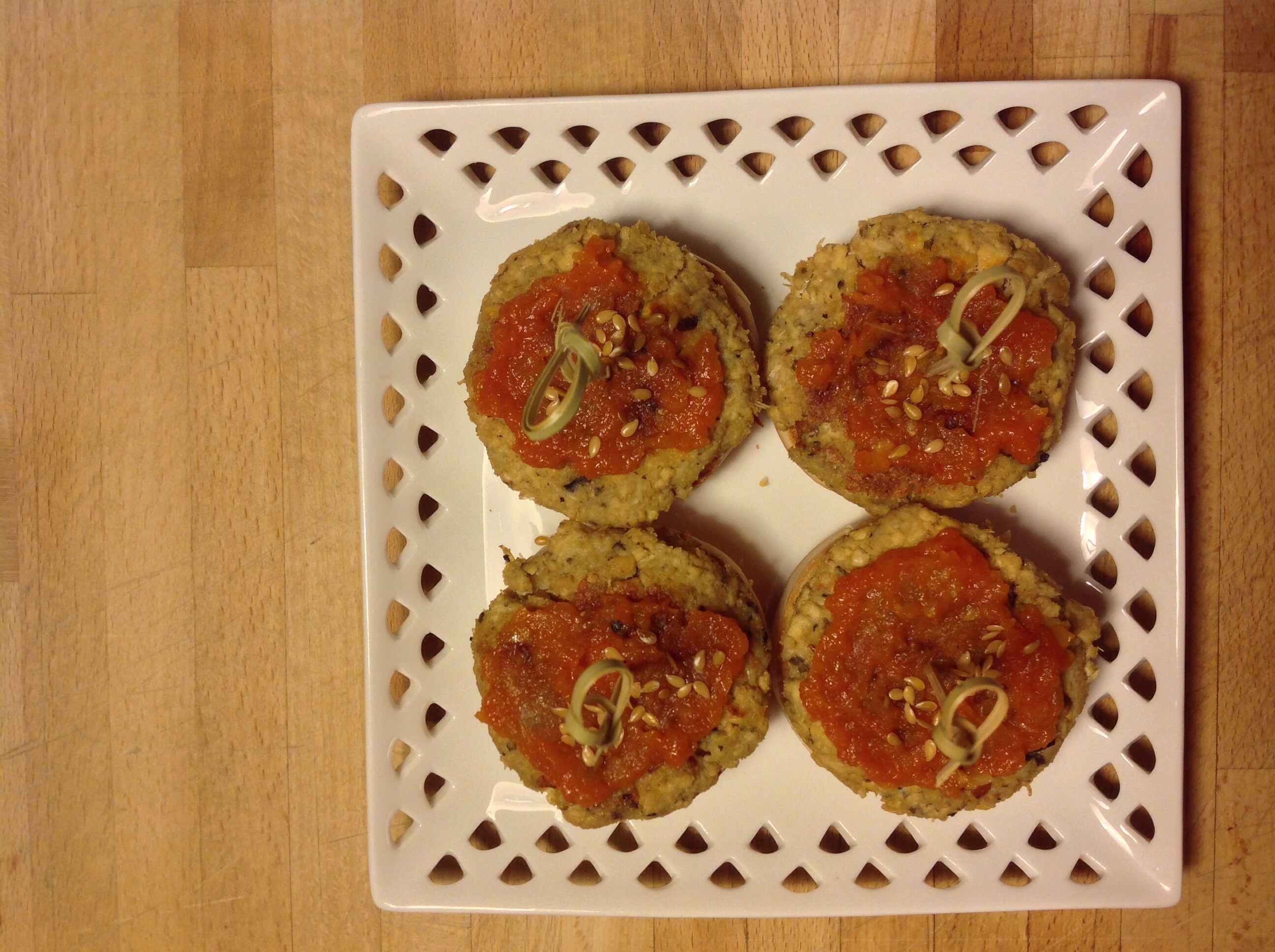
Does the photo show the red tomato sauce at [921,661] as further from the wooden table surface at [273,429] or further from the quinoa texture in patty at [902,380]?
the wooden table surface at [273,429]

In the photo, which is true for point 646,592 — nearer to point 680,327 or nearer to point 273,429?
point 680,327

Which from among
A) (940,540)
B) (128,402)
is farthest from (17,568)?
(940,540)

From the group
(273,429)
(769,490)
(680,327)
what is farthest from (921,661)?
(273,429)

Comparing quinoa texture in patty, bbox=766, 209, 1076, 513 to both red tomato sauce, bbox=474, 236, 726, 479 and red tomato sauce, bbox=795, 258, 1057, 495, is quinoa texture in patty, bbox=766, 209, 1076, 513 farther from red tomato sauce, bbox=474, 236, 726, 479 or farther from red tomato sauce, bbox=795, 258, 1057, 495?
red tomato sauce, bbox=474, 236, 726, 479

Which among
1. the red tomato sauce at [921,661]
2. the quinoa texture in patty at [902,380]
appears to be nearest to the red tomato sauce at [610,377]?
the quinoa texture in patty at [902,380]

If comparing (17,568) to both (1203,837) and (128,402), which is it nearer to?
(128,402)
